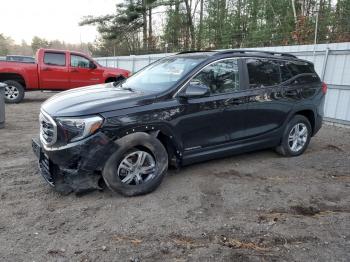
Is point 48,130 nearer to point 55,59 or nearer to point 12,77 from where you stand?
point 12,77

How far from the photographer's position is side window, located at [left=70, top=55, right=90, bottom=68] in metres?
13.1

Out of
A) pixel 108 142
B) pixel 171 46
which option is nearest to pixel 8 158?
pixel 108 142

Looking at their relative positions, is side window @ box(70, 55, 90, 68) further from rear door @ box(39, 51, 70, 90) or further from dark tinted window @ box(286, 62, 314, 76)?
dark tinted window @ box(286, 62, 314, 76)

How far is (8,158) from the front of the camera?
5648mm

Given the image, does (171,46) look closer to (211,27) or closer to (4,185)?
(211,27)

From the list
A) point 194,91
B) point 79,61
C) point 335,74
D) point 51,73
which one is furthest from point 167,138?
point 79,61

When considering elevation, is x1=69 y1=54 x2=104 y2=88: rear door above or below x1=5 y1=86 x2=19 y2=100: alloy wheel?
above

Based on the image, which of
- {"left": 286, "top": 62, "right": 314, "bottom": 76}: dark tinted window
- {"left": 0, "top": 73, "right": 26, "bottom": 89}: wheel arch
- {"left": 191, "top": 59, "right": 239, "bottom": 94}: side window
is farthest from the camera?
{"left": 0, "top": 73, "right": 26, "bottom": 89}: wheel arch

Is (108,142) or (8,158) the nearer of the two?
(108,142)

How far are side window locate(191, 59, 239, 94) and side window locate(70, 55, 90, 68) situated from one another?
9.37m

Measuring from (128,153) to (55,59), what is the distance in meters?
9.94

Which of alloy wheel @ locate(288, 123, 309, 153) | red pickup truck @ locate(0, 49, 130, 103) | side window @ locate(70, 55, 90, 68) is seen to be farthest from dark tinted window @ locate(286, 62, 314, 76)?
side window @ locate(70, 55, 90, 68)

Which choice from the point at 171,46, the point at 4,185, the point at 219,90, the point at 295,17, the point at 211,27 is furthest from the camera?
the point at 171,46

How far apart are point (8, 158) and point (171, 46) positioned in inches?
678
